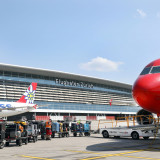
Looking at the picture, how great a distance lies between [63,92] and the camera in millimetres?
85500

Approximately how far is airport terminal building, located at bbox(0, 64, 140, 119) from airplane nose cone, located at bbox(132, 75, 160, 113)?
55.6 metres

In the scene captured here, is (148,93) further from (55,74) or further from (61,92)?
(61,92)

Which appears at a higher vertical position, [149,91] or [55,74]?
[55,74]

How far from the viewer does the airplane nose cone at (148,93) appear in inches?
436

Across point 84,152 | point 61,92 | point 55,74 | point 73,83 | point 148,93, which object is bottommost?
point 84,152

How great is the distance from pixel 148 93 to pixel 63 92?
75119mm

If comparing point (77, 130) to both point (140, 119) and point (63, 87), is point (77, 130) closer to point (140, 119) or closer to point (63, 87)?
point (140, 119)

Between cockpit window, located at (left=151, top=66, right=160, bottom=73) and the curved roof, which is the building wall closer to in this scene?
the curved roof

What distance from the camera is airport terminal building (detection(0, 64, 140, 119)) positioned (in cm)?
7325

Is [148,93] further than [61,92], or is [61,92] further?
[61,92]

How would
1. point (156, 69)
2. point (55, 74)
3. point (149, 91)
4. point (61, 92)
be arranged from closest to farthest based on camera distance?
point (149, 91), point (156, 69), point (55, 74), point (61, 92)

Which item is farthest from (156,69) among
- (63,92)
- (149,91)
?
(63,92)

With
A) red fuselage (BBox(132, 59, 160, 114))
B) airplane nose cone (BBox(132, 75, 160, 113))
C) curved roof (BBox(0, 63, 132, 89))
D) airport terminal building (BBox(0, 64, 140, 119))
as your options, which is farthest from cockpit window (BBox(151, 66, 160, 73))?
curved roof (BBox(0, 63, 132, 89))

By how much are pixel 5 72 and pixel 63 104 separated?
2294 centimetres
